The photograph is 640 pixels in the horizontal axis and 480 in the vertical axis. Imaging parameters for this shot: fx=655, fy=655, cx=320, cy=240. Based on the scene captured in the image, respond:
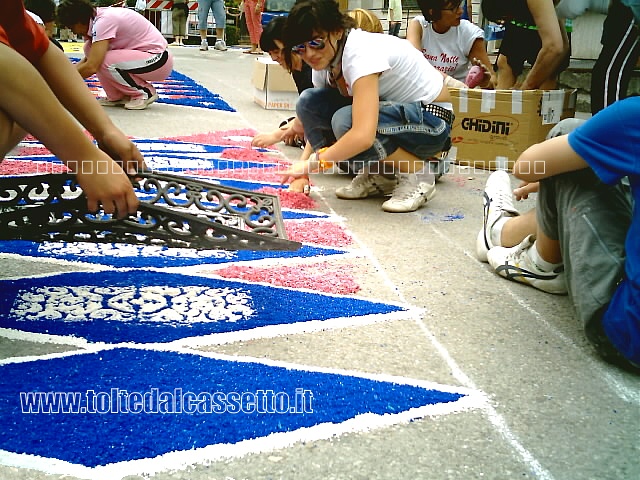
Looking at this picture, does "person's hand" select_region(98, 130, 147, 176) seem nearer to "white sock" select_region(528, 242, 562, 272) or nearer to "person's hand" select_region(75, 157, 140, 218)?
"person's hand" select_region(75, 157, 140, 218)

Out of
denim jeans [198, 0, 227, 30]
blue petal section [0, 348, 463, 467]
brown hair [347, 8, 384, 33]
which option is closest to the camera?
blue petal section [0, 348, 463, 467]

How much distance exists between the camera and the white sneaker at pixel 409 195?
2529 mm

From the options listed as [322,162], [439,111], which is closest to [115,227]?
[322,162]

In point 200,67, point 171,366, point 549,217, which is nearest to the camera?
point 171,366

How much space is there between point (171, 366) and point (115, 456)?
0.93 ft

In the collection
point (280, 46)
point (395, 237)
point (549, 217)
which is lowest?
point (395, 237)

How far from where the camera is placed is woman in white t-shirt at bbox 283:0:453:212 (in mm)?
2279

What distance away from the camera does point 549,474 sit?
103cm

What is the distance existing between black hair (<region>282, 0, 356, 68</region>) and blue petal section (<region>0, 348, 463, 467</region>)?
1.34m

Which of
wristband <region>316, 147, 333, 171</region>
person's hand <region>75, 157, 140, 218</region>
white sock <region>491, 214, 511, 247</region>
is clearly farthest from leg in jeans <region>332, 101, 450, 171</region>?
person's hand <region>75, 157, 140, 218</region>

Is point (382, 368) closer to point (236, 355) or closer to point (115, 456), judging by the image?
point (236, 355)

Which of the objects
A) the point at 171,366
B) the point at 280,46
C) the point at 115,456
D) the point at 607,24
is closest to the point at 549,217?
the point at 171,366

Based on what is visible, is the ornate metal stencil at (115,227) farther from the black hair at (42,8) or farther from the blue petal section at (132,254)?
the black hair at (42,8)

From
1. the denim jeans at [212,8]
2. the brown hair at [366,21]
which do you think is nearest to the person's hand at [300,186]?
the brown hair at [366,21]
